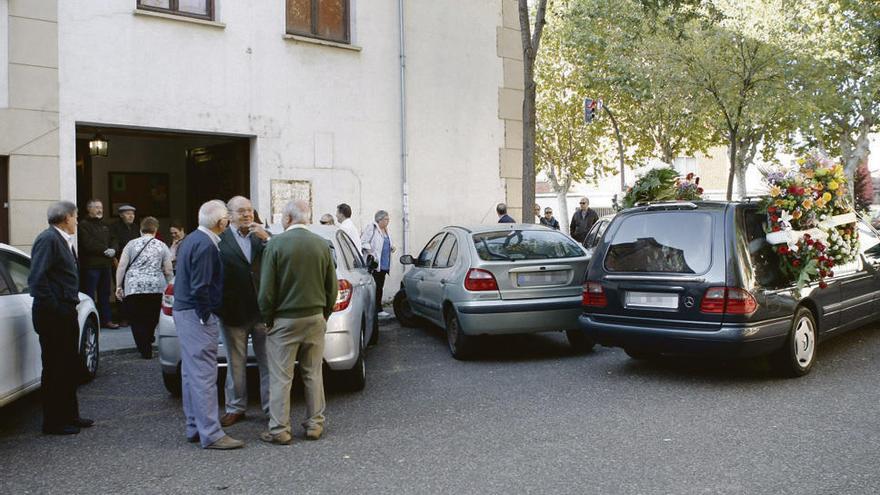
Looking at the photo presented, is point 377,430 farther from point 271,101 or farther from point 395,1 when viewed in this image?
point 395,1

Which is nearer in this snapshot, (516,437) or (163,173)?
(516,437)

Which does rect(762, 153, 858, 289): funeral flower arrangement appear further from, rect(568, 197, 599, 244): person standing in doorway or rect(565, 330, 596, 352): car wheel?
rect(568, 197, 599, 244): person standing in doorway

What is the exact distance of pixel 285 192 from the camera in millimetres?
12836

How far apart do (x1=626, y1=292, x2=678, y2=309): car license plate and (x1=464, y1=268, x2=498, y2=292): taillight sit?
156cm

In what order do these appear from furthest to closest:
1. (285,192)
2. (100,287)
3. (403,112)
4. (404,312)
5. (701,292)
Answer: (403,112)
(285,192)
(404,312)
(100,287)
(701,292)

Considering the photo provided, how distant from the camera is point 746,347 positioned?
6801mm

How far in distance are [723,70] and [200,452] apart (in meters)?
18.1

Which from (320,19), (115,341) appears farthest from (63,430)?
(320,19)

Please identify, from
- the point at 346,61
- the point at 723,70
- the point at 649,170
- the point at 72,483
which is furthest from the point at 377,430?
the point at 723,70

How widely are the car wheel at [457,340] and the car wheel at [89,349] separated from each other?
3.79 metres

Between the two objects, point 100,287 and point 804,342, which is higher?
point 100,287

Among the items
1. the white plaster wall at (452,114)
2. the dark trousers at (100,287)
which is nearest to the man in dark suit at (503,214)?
the white plaster wall at (452,114)

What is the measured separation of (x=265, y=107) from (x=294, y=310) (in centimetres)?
777

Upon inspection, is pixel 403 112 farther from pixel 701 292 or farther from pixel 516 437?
pixel 516 437
